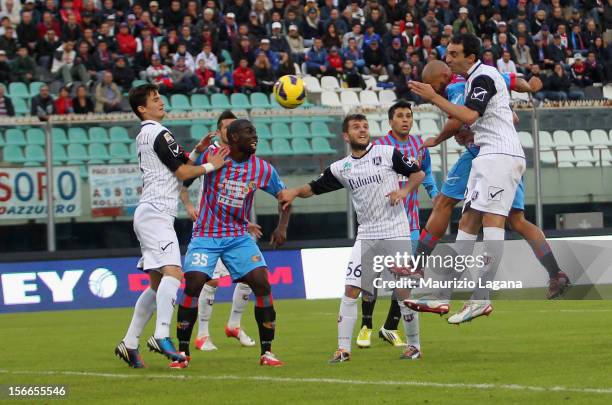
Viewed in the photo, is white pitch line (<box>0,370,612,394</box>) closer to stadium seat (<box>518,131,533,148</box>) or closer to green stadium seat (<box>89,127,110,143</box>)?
green stadium seat (<box>89,127,110,143</box>)

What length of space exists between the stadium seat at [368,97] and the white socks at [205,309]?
45.2ft

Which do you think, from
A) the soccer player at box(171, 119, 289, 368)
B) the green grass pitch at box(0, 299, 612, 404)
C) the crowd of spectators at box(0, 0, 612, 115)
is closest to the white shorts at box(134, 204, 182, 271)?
the soccer player at box(171, 119, 289, 368)

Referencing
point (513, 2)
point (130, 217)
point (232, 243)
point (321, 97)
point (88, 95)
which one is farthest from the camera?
point (513, 2)

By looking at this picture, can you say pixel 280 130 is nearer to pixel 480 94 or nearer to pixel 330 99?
pixel 330 99

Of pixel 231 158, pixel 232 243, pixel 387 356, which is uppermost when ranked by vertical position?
pixel 231 158

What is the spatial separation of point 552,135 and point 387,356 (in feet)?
37.4

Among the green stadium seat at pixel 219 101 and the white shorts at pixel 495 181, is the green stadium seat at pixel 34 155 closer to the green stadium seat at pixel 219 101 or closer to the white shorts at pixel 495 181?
the green stadium seat at pixel 219 101

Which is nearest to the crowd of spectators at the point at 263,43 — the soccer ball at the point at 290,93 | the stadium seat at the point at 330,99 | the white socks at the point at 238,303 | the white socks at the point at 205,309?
the stadium seat at the point at 330,99

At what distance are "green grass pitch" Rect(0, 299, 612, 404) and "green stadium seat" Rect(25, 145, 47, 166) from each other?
190 inches

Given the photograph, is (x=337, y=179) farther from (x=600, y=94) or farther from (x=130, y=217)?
(x=600, y=94)

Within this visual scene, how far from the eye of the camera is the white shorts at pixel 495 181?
10930 millimetres

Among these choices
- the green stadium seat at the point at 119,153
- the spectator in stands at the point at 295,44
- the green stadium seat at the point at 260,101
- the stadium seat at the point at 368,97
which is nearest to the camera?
the green stadium seat at the point at 119,153

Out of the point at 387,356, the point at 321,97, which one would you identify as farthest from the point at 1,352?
the point at 321,97

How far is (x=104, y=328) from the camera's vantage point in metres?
15.8
